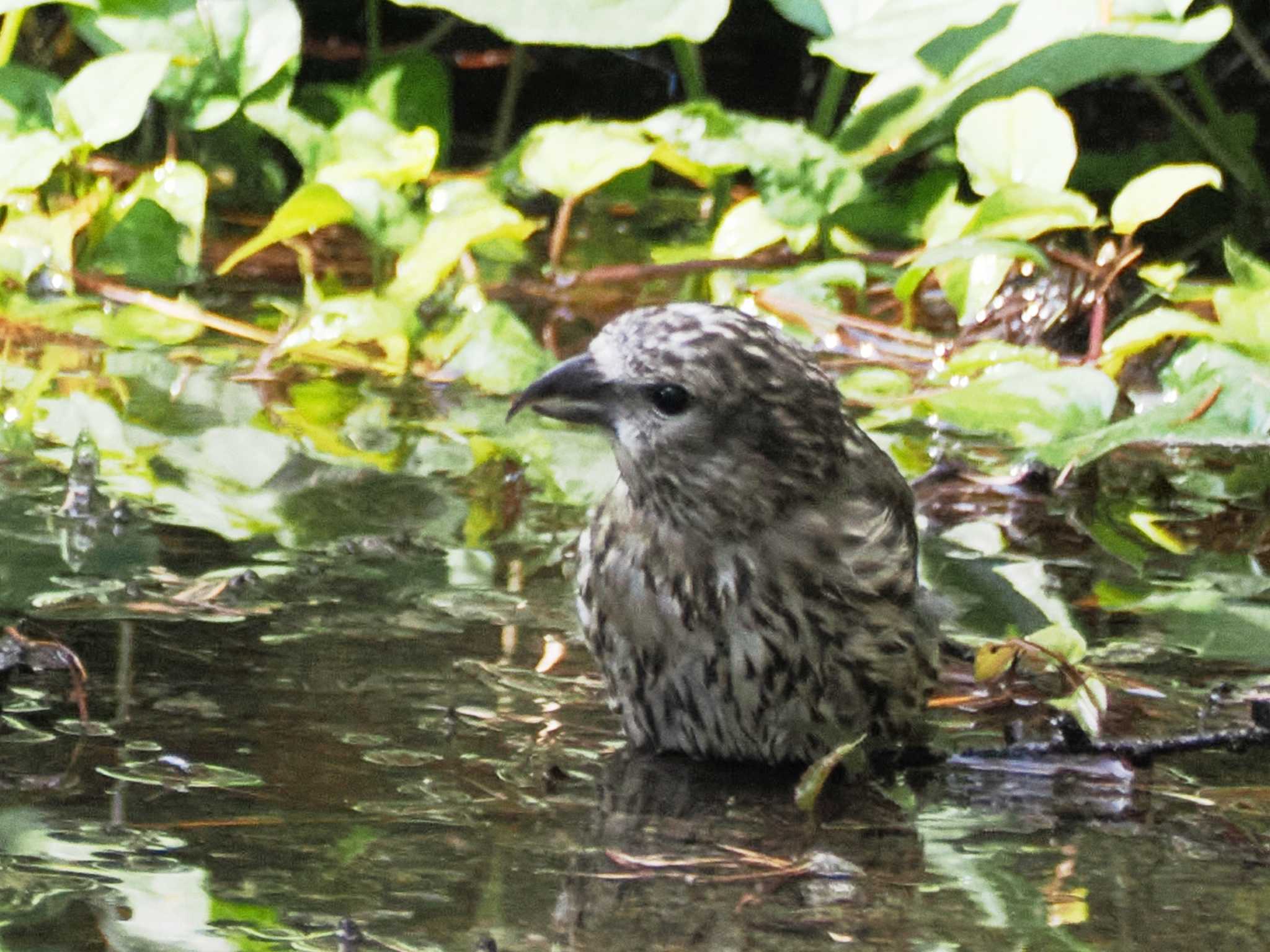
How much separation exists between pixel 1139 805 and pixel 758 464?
0.73 metres

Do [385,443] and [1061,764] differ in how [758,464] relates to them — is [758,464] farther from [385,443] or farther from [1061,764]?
[385,443]

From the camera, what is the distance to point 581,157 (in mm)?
5570

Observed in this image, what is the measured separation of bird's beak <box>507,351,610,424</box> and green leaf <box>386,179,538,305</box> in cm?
216

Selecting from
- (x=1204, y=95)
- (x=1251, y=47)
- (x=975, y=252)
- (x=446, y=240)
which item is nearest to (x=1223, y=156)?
(x=1204, y=95)

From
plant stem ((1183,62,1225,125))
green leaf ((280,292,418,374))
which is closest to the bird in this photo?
green leaf ((280,292,418,374))

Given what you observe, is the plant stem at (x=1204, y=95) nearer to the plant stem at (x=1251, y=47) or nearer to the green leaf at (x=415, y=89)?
the plant stem at (x=1251, y=47)

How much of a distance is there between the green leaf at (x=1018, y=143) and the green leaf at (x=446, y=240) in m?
1.13

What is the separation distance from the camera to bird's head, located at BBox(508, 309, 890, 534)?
3.14 metres

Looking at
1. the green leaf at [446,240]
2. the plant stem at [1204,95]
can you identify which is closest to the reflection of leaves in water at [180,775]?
the green leaf at [446,240]

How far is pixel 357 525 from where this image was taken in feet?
13.5

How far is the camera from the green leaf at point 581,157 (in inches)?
218

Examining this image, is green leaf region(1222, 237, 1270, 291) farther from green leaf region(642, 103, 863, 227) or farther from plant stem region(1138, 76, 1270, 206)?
plant stem region(1138, 76, 1270, 206)

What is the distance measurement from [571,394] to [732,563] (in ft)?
1.11

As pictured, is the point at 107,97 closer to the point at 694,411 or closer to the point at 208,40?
the point at 208,40
